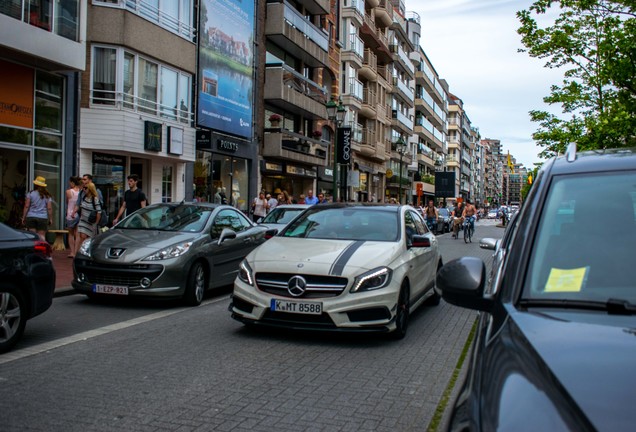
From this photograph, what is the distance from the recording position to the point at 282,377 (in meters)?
5.17

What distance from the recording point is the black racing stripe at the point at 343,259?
6.28 m

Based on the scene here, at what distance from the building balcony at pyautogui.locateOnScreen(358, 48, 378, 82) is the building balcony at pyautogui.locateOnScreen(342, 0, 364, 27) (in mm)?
2952

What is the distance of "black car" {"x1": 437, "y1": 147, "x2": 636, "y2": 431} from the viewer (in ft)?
5.27

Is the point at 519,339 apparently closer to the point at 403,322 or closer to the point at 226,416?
the point at 226,416

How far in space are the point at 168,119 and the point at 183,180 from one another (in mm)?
2577

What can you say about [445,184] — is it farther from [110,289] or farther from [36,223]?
[110,289]

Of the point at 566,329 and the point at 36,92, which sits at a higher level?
the point at 36,92

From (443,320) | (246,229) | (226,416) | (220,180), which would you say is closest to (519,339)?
(226,416)

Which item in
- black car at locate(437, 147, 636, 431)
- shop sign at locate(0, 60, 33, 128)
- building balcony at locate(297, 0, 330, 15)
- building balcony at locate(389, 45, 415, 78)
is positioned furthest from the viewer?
building balcony at locate(389, 45, 415, 78)

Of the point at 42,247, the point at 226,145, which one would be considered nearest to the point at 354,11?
the point at 226,145

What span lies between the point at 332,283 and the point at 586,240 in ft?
12.8

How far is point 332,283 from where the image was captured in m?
6.28

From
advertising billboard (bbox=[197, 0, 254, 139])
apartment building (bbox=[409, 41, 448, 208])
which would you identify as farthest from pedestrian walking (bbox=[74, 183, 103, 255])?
apartment building (bbox=[409, 41, 448, 208])

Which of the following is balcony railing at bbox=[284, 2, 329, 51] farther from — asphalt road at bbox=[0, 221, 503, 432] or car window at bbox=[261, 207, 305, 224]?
asphalt road at bbox=[0, 221, 503, 432]
